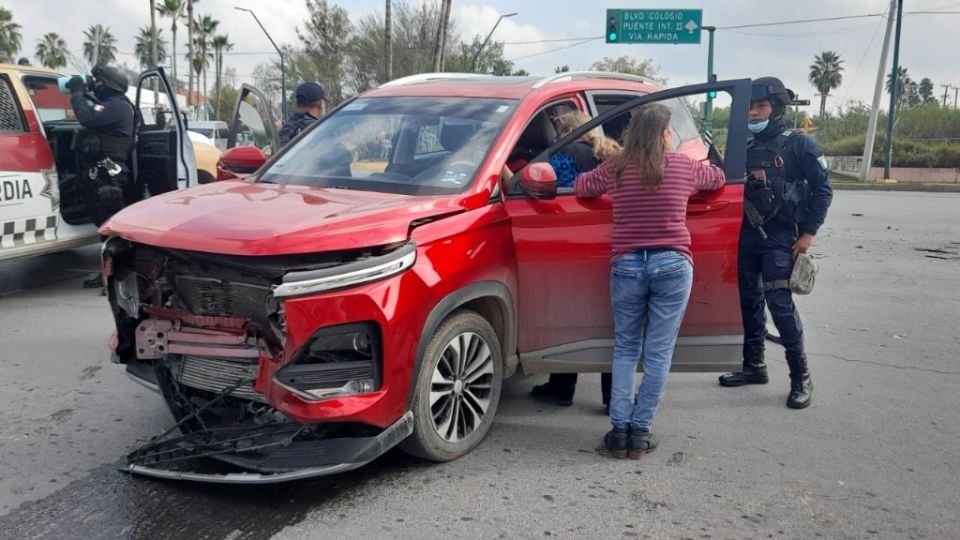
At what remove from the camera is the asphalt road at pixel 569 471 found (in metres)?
3.32

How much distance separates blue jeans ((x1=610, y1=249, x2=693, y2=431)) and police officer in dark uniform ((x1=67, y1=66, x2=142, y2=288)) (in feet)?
18.0

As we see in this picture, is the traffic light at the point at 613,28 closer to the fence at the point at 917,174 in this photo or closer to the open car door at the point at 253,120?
the fence at the point at 917,174

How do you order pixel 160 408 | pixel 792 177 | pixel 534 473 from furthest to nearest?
pixel 792 177
pixel 160 408
pixel 534 473

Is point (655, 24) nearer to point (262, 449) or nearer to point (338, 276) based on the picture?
point (338, 276)

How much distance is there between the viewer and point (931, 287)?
27.9 ft

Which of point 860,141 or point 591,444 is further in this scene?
point 860,141

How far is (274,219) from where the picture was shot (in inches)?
135

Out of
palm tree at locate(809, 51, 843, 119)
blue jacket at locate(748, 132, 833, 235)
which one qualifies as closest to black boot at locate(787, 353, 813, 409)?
blue jacket at locate(748, 132, 833, 235)

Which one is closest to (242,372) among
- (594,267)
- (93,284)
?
(594,267)

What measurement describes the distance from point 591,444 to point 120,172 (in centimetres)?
562

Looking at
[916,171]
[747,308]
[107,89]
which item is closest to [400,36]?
[916,171]

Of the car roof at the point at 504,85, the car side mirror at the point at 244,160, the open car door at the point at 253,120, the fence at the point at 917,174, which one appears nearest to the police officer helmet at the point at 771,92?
the car roof at the point at 504,85

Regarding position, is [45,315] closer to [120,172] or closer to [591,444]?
[120,172]

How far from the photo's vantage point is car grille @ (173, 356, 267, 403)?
3514 mm
